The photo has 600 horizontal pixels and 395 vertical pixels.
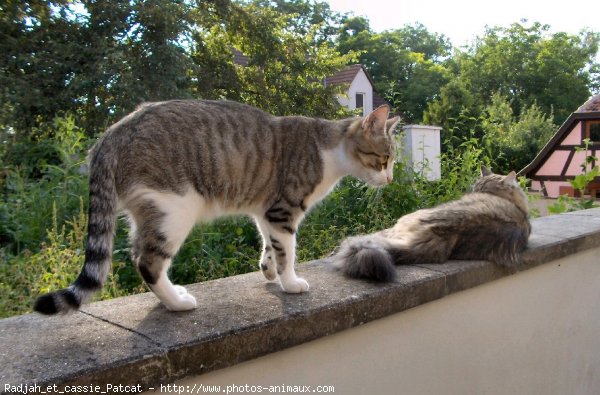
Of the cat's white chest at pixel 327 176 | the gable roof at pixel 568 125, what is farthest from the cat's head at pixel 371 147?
the gable roof at pixel 568 125

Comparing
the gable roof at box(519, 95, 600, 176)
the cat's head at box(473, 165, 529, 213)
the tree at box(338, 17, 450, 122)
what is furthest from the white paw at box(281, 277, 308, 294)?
the tree at box(338, 17, 450, 122)

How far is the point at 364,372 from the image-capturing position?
199cm

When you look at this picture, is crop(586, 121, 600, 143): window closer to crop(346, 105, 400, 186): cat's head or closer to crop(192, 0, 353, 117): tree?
crop(192, 0, 353, 117): tree

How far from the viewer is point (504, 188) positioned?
358 cm

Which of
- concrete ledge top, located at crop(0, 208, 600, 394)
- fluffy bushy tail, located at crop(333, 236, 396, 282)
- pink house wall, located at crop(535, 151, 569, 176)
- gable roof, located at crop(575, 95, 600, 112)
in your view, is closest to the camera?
concrete ledge top, located at crop(0, 208, 600, 394)

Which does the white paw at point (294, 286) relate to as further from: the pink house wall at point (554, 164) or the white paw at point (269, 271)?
the pink house wall at point (554, 164)

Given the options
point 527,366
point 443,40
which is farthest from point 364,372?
point 443,40

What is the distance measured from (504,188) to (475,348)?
4.71 feet

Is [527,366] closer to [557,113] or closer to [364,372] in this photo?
[364,372]

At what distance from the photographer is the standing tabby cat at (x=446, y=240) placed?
8.06 feet

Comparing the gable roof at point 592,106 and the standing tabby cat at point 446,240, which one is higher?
the gable roof at point 592,106

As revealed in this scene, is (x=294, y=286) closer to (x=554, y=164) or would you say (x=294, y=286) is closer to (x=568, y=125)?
(x=568, y=125)

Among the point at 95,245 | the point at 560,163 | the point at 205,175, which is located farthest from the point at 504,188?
the point at 560,163

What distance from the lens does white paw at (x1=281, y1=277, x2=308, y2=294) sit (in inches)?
83.0
